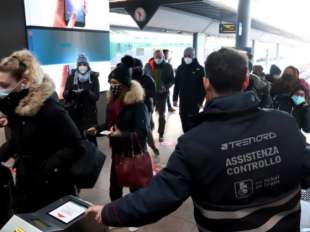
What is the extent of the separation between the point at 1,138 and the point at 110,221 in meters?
3.73

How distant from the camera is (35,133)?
1667 mm

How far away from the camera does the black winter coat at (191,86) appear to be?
15.5 ft

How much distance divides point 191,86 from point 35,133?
10.9 feet

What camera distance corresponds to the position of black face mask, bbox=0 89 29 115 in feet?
5.63

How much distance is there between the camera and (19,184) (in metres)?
1.79

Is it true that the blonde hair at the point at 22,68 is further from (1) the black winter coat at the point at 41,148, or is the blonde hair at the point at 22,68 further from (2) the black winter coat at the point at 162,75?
(2) the black winter coat at the point at 162,75

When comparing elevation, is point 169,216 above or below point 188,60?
below

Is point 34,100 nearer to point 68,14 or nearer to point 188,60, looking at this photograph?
point 188,60

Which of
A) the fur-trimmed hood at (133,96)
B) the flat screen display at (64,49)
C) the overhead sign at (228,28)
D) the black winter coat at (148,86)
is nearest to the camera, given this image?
the fur-trimmed hood at (133,96)

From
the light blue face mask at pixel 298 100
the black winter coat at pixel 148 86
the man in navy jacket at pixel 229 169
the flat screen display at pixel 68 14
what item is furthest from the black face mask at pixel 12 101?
the light blue face mask at pixel 298 100

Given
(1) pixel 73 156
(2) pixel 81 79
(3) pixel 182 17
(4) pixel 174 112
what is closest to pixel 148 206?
(1) pixel 73 156

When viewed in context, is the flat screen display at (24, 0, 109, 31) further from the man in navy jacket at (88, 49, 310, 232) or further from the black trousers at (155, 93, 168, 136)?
the man in navy jacket at (88, 49, 310, 232)

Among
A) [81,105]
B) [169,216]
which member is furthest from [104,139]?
[169,216]

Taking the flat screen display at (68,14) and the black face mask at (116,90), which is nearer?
the black face mask at (116,90)
